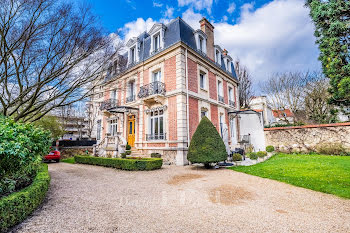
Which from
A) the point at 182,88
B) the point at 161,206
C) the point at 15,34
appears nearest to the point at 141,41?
the point at 182,88

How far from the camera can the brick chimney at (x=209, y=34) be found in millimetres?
14078

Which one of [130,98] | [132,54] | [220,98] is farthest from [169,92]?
[132,54]

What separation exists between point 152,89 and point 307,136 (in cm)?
1102

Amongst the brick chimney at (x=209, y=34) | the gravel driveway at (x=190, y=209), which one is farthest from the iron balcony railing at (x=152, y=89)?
the gravel driveway at (x=190, y=209)

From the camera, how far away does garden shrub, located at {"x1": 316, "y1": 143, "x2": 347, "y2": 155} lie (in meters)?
10.4

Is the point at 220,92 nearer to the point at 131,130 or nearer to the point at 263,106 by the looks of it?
the point at 131,130

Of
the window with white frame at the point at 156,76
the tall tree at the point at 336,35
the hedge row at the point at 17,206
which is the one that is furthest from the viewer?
the window with white frame at the point at 156,76

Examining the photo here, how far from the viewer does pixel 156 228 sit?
2.78m

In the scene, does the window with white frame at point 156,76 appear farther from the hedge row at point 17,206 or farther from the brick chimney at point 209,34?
the hedge row at point 17,206

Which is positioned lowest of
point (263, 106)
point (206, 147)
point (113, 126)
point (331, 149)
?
point (331, 149)

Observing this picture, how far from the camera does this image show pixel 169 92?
11.2 m

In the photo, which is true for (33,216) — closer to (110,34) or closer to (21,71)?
(21,71)

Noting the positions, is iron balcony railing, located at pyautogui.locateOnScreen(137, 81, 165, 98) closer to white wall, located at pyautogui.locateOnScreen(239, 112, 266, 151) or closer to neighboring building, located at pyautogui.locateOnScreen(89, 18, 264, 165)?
neighboring building, located at pyautogui.locateOnScreen(89, 18, 264, 165)

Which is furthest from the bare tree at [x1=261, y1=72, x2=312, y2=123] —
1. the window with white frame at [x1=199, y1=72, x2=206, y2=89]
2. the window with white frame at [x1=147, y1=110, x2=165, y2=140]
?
the window with white frame at [x1=147, y1=110, x2=165, y2=140]
